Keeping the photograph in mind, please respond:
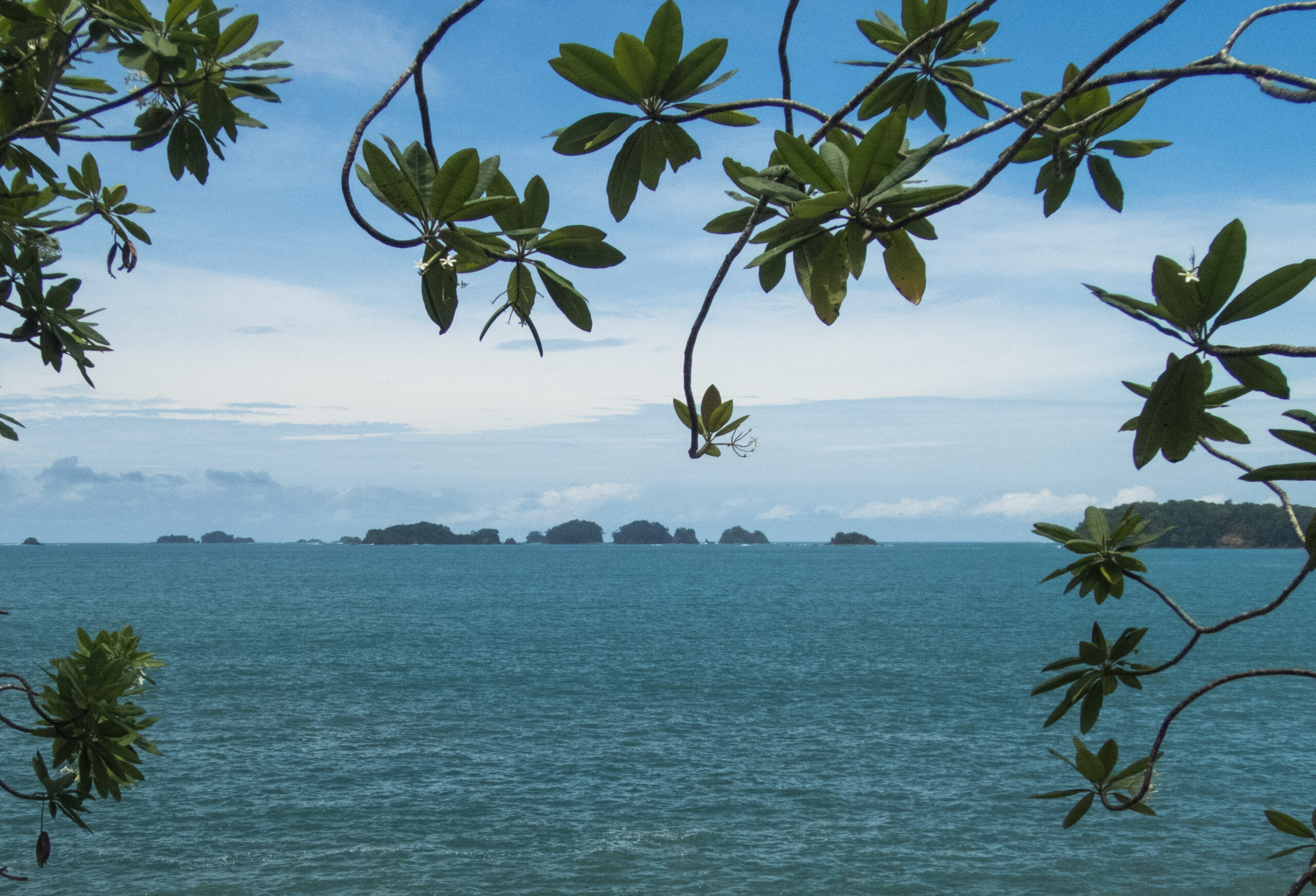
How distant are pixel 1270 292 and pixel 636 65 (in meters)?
0.86

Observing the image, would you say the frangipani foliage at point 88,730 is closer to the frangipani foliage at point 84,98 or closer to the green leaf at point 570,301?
the frangipani foliage at point 84,98

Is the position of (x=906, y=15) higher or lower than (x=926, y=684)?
higher

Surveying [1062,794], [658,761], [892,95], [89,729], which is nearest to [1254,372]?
[892,95]

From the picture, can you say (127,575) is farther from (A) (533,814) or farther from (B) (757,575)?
(A) (533,814)

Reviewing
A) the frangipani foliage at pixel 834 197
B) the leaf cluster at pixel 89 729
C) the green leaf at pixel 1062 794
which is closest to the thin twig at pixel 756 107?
the frangipani foliage at pixel 834 197

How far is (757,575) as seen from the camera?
110 m

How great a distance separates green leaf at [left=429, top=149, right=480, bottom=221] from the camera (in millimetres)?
1065

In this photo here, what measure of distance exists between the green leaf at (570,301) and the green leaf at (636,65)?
0.28 meters

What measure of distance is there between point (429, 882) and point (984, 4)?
2146cm

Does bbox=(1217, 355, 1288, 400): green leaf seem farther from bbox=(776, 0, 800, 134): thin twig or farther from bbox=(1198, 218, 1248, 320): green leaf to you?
bbox=(776, 0, 800, 134): thin twig

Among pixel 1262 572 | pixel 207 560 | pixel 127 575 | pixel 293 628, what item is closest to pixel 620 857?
pixel 293 628

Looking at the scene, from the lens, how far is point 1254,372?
39.8 inches

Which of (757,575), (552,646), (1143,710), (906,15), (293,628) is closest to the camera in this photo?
(906,15)

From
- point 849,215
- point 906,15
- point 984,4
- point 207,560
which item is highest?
point 906,15
